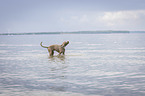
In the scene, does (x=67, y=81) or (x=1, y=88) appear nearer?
(x=1, y=88)

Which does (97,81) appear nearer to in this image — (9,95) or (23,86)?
(23,86)

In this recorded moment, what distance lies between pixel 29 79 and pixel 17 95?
3186 millimetres

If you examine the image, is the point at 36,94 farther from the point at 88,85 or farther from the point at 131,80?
the point at 131,80

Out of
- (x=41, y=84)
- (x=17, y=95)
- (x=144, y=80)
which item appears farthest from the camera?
(x=144, y=80)

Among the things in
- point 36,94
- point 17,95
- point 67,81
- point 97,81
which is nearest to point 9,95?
point 17,95

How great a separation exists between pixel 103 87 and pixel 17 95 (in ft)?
10.8

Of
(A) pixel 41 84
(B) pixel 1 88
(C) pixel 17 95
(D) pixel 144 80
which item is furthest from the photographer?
(D) pixel 144 80

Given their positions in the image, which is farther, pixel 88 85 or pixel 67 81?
pixel 67 81

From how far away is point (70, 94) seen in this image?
939 cm

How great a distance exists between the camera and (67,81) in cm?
1183

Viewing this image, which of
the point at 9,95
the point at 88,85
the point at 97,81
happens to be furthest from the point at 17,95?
the point at 97,81

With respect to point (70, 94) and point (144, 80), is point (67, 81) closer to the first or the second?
point (70, 94)

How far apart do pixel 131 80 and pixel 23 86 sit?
4695 mm

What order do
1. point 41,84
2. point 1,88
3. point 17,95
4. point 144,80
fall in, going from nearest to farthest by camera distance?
1. point 17,95
2. point 1,88
3. point 41,84
4. point 144,80
